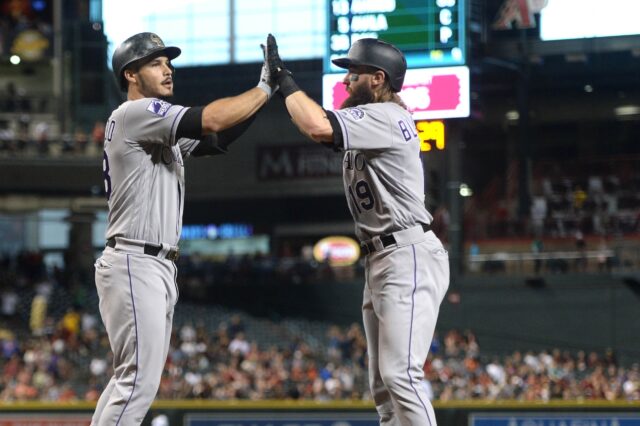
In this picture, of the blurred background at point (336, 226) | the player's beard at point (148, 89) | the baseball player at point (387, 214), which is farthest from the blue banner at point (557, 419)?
the player's beard at point (148, 89)

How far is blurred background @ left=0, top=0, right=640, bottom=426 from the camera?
12.1 metres

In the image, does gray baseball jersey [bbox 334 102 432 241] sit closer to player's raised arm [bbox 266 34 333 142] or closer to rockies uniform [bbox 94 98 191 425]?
player's raised arm [bbox 266 34 333 142]

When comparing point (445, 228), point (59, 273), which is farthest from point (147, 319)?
point (59, 273)

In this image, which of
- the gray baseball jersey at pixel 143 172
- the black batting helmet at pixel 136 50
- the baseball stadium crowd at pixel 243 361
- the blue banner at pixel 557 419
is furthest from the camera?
the baseball stadium crowd at pixel 243 361

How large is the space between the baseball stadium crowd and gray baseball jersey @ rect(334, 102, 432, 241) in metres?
10.3

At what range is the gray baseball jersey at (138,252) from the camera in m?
4.29

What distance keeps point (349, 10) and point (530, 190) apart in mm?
11408

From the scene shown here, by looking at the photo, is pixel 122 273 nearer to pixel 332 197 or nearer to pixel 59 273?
pixel 59 273

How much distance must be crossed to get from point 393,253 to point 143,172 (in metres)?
1.04

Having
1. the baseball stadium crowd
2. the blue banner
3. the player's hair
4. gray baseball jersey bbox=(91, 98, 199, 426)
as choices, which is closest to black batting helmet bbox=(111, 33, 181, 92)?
gray baseball jersey bbox=(91, 98, 199, 426)

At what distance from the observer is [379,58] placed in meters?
4.49

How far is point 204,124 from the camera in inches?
171

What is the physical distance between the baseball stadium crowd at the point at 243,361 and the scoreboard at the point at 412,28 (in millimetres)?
4871

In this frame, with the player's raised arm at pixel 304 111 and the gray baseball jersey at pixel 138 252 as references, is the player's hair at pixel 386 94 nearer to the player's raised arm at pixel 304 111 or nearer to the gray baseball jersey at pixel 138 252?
the player's raised arm at pixel 304 111
